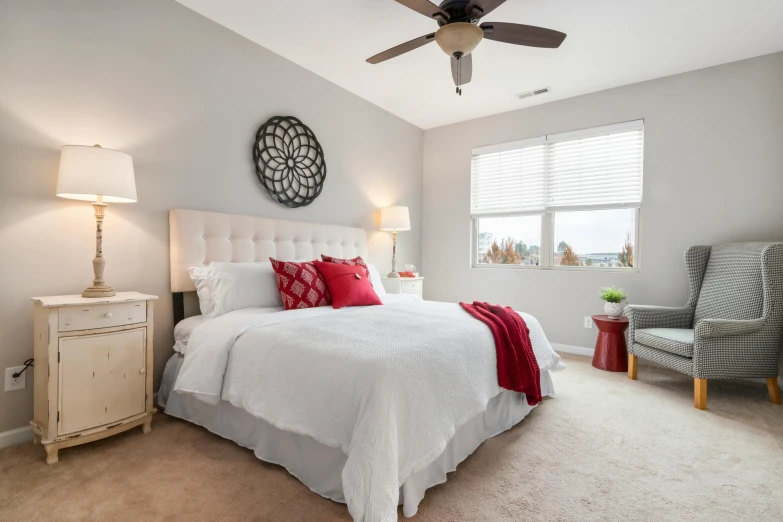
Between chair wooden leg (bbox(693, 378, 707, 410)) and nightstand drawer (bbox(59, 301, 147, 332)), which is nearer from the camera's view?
nightstand drawer (bbox(59, 301, 147, 332))

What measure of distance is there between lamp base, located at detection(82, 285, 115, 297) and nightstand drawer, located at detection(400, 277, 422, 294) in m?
2.59

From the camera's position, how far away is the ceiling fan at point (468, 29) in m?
1.99

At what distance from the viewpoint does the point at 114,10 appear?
2.35 metres

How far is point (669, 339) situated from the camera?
2.82m

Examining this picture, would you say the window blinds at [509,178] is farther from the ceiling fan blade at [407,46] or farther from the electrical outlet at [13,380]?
the electrical outlet at [13,380]

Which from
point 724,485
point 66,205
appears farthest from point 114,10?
point 724,485

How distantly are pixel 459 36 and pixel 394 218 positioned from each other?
234 centimetres

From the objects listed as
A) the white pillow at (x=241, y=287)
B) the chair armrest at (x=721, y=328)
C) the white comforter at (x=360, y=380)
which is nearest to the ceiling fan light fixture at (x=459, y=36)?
the white comforter at (x=360, y=380)

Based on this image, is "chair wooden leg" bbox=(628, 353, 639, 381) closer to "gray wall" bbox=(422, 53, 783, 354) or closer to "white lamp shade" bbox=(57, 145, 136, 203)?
"gray wall" bbox=(422, 53, 783, 354)

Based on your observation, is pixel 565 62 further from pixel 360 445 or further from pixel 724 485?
pixel 360 445

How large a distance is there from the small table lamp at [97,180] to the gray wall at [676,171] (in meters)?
3.66

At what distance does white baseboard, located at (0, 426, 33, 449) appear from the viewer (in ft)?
6.53

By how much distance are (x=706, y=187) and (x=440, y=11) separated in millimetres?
2978

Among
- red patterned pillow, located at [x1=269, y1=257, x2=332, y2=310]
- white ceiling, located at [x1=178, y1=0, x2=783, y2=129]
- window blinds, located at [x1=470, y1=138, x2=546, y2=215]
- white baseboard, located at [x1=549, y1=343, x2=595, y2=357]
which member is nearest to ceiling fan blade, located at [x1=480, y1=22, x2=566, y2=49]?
white ceiling, located at [x1=178, y1=0, x2=783, y2=129]
